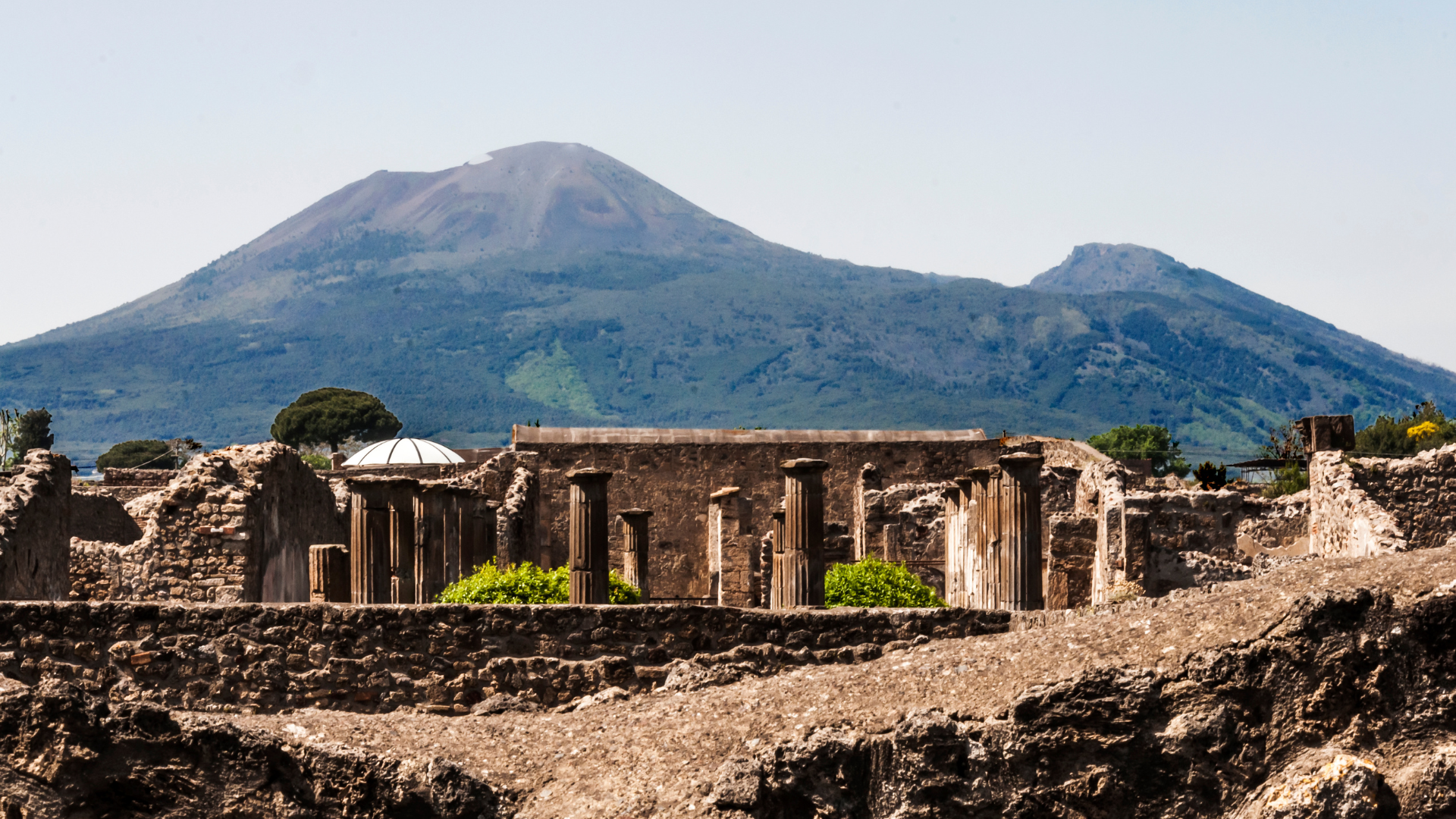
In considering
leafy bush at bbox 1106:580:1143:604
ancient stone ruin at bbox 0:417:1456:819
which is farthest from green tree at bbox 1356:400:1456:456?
ancient stone ruin at bbox 0:417:1456:819

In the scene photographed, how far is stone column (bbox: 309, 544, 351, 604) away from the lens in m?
16.0

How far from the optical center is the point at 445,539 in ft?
A: 60.1

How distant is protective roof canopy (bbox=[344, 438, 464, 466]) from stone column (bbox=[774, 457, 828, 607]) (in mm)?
37591

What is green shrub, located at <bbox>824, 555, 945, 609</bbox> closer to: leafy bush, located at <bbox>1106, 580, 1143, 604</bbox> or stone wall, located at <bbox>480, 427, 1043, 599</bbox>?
leafy bush, located at <bbox>1106, 580, 1143, 604</bbox>

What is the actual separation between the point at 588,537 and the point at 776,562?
2459 millimetres

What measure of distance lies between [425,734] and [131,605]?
7.86ft

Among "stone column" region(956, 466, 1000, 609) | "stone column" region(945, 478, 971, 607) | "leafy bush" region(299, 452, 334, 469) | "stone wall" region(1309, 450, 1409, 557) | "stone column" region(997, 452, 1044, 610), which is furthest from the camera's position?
"leafy bush" region(299, 452, 334, 469)

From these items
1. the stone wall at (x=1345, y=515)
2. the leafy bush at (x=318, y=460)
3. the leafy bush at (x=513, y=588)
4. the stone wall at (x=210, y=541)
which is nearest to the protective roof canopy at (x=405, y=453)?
the stone wall at (x=210, y=541)

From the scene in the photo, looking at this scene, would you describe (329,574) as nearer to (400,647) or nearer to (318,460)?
(400,647)

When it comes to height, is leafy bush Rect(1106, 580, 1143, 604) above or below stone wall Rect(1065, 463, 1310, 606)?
below

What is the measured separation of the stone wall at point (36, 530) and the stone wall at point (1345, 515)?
1230 centimetres

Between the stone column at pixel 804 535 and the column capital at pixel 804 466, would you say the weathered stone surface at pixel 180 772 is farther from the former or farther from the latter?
the stone column at pixel 804 535

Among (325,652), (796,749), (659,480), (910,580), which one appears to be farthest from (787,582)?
(659,480)

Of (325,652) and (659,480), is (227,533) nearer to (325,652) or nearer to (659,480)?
(325,652)
